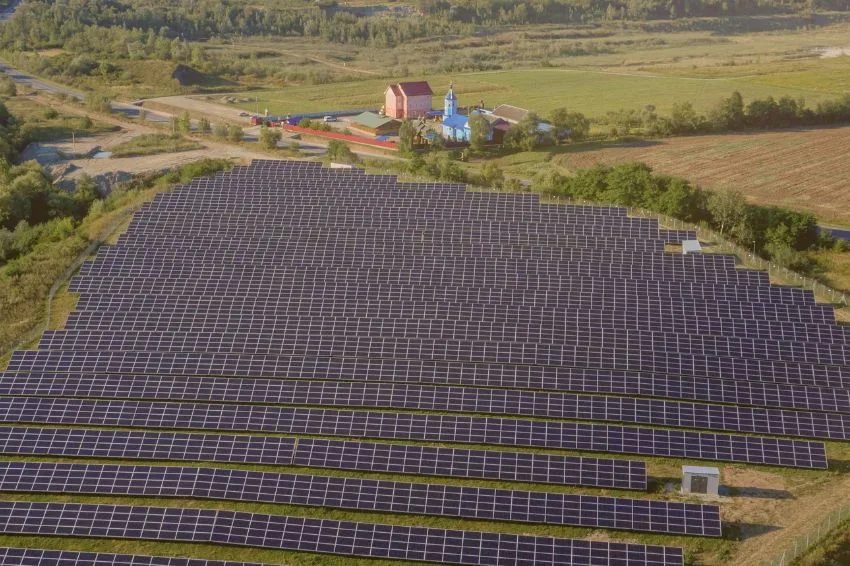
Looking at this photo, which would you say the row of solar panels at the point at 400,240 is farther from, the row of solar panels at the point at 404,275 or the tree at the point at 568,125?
the tree at the point at 568,125

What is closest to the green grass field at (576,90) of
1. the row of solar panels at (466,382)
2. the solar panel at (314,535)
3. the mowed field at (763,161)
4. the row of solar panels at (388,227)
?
the mowed field at (763,161)

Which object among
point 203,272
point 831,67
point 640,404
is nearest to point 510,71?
point 831,67

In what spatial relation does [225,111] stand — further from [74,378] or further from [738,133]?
[74,378]

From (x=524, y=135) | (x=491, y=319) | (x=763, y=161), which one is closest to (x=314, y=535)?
(x=491, y=319)

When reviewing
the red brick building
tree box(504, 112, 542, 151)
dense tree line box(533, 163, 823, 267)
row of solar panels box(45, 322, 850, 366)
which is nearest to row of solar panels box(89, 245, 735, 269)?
row of solar panels box(45, 322, 850, 366)

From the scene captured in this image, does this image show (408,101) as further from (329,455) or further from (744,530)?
(744,530)

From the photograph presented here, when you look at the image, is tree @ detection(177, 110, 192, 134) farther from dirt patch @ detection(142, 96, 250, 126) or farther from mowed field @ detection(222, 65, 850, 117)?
mowed field @ detection(222, 65, 850, 117)
